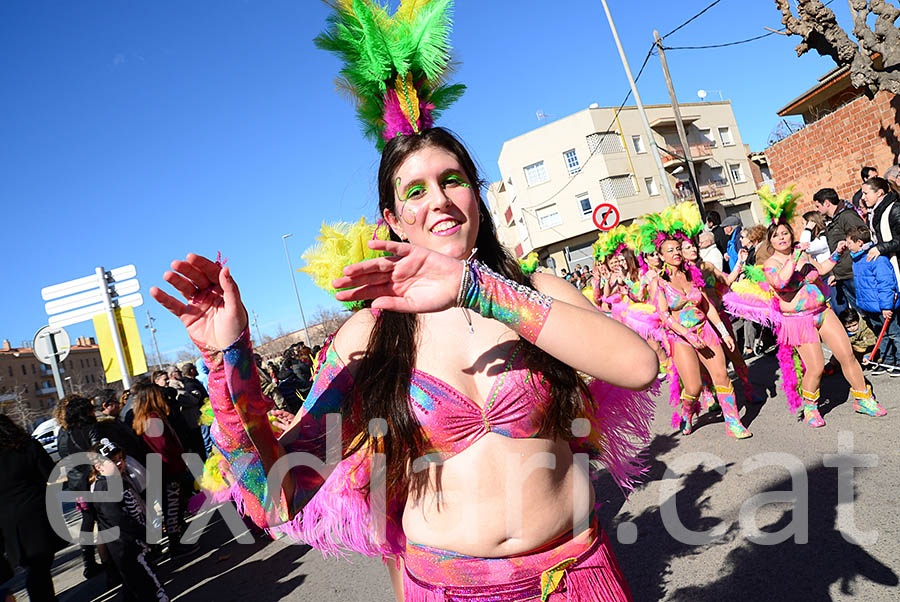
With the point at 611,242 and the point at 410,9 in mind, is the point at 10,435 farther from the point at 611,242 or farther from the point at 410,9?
the point at 611,242

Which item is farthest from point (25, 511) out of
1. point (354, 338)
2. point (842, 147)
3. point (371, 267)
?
point (842, 147)

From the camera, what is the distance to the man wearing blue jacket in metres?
5.60

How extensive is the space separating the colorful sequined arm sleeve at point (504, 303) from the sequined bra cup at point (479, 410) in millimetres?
291

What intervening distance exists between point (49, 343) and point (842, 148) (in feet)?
48.8

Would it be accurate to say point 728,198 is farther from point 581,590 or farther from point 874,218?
point 581,590

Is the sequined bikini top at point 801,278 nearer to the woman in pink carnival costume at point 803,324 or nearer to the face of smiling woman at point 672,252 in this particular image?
the woman in pink carnival costume at point 803,324

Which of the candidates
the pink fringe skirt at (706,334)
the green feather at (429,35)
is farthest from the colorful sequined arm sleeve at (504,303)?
the pink fringe skirt at (706,334)

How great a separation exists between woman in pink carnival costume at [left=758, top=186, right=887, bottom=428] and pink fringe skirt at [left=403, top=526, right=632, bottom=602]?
4.19m

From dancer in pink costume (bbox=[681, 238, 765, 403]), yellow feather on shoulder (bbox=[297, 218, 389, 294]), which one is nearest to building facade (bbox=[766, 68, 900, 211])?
dancer in pink costume (bbox=[681, 238, 765, 403])

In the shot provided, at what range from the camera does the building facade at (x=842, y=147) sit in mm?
11188

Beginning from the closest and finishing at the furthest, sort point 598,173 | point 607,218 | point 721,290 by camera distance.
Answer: point 721,290 → point 607,218 → point 598,173

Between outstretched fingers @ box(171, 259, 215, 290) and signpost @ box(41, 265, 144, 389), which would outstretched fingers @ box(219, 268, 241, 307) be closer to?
outstretched fingers @ box(171, 259, 215, 290)

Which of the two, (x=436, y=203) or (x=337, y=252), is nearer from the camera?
(x=436, y=203)

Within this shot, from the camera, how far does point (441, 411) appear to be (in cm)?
145
